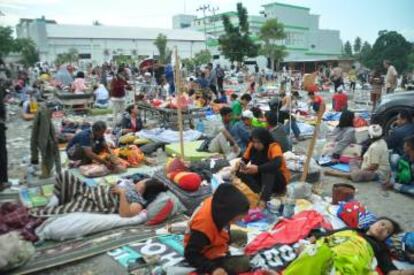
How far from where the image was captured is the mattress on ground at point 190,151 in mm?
7840

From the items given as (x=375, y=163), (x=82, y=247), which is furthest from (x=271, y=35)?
(x=82, y=247)

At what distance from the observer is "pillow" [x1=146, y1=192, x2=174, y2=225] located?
15.9ft

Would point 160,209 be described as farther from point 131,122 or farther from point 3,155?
point 131,122

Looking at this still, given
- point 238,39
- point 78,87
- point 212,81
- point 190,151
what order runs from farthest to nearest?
point 238,39 < point 212,81 < point 78,87 < point 190,151

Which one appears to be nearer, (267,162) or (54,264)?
(54,264)

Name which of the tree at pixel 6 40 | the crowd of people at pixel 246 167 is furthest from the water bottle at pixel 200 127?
the tree at pixel 6 40

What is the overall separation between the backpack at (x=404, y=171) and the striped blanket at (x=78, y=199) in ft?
14.6

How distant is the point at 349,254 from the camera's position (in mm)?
3232

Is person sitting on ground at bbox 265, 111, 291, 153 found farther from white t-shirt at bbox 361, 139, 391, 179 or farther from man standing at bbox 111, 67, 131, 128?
man standing at bbox 111, 67, 131, 128

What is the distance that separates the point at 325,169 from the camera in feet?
24.0

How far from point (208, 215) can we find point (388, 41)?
51.4 metres

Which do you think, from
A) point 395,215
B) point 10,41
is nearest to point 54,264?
point 395,215

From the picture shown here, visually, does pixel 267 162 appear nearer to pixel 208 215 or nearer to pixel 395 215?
pixel 395 215

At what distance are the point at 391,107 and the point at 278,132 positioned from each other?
10.9ft
